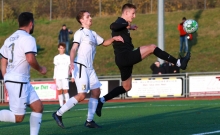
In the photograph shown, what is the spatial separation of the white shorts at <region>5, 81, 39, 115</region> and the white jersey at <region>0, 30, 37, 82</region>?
0.26 ft

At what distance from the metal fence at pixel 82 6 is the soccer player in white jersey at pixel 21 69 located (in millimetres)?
36128

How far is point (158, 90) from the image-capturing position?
25656mm

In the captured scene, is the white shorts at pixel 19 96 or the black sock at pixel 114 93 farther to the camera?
the black sock at pixel 114 93

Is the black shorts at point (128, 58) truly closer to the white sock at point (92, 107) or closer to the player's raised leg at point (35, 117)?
the white sock at point (92, 107)

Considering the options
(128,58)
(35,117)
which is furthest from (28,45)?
(128,58)

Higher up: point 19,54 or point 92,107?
point 19,54

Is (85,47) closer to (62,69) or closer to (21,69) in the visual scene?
(21,69)

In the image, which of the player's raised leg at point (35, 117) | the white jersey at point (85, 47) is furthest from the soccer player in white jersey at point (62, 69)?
the player's raised leg at point (35, 117)

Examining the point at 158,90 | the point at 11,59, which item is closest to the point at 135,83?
the point at 158,90

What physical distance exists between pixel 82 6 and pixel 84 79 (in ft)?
118

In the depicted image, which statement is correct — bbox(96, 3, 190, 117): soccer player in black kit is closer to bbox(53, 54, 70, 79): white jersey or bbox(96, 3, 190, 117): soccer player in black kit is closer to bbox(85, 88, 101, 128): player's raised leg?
bbox(85, 88, 101, 128): player's raised leg

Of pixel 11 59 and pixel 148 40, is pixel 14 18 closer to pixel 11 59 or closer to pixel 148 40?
pixel 148 40

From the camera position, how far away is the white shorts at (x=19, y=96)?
8.61 m

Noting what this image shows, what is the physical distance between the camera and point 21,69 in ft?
28.3
